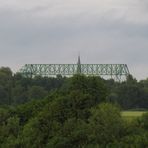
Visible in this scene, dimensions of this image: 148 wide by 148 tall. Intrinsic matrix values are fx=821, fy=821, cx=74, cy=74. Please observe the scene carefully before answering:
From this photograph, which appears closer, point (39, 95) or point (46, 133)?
point (46, 133)

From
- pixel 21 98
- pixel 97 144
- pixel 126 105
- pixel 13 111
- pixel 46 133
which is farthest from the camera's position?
pixel 21 98

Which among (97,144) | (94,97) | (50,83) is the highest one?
(50,83)

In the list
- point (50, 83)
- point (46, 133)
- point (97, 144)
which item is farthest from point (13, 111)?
point (50, 83)

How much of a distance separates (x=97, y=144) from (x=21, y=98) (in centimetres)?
7322

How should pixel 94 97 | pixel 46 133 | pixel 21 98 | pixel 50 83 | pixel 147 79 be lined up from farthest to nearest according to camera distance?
pixel 147 79 < pixel 50 83 < pixel 21 98 < pixel 94 97 < pixel 46 133

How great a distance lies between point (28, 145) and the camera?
7644 centimetres

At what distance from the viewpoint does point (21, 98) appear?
5704 inches

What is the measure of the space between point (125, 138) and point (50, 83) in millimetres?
90562

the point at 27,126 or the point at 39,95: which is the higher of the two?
the point at 39,95

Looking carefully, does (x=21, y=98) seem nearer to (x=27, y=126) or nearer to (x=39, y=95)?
(x=39, y=95)

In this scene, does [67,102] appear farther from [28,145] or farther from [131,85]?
[131,85]

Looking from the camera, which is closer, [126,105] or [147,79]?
[126,105]

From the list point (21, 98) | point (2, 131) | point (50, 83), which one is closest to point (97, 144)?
point (2, 131)

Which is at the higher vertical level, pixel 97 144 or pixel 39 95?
pixel 39 95
